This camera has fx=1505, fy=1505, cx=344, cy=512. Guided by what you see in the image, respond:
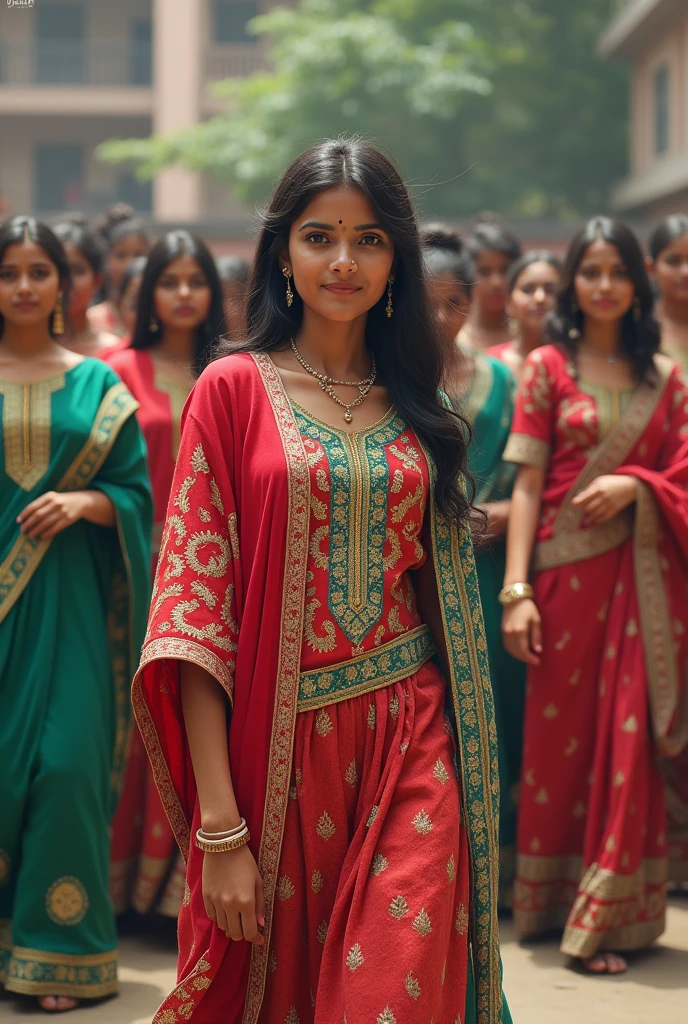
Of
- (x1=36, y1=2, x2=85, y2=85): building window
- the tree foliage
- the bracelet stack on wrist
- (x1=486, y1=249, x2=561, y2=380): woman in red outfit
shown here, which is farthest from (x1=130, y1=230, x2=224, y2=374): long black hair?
(x1=36, y1=2, x2=85, y2=85): building window

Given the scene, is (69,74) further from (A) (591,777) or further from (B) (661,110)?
(A) (591,777)

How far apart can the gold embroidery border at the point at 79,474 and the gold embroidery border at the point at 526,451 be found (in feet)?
4.44

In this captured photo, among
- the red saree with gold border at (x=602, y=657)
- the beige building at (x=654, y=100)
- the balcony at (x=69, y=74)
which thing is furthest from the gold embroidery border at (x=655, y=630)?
the balcony at (x=69, y=74)

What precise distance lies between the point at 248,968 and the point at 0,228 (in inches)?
108

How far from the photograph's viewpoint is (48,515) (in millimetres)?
4605

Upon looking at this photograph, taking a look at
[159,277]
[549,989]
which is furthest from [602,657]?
[159,277]

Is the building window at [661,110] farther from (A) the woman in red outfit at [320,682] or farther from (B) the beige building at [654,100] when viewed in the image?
(A) the woman in red outfit at [320,682]

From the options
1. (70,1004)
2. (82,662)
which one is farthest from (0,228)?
(70,1004)

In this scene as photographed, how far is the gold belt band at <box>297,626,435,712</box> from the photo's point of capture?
3.05 m

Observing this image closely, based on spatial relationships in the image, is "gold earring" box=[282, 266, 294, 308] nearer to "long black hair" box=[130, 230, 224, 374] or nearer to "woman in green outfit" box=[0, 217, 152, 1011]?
"woman in green outfit" box=[0, 217, 152, 1011]

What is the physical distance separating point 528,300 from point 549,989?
2849mm

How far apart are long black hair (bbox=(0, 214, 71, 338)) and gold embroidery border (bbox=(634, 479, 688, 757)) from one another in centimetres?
205

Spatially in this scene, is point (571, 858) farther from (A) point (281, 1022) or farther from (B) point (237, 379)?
(B) point (237, 379)

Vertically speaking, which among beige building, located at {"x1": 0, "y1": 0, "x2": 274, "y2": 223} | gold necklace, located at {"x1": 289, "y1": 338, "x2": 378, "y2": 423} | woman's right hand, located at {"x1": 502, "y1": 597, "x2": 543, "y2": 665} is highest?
beige building, located at {"x1": 0, "y1": 0, "x2": 274, "y2": 223}
